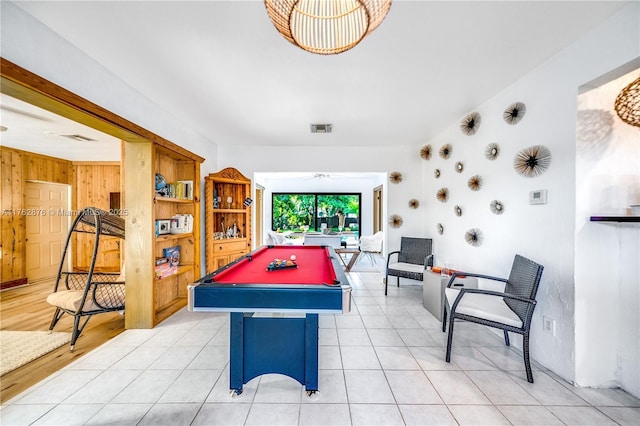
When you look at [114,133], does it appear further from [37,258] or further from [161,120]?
[37,258]

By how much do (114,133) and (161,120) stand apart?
2.28 ft

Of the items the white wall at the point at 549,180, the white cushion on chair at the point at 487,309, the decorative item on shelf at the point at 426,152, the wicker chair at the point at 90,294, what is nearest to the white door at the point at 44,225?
the wicker chair at the point at 90,294

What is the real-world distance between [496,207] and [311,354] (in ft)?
8.26

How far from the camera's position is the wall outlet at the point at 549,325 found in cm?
206

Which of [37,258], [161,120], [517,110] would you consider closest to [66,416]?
[161,120]

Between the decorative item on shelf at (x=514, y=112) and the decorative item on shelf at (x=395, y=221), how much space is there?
2427 mm

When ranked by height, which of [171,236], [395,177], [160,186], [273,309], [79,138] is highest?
[79,138]

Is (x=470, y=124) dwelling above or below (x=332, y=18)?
above

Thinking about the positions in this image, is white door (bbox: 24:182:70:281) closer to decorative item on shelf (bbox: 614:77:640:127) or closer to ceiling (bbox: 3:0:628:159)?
ceiling (bbox: 3:0:628:159)

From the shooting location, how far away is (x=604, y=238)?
6.11 ft

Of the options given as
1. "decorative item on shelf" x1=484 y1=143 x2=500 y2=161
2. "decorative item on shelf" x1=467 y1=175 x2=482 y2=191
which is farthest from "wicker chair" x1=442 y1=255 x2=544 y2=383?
"decorative item on shelf" x1=484 y1=143 x2=500 y2=161

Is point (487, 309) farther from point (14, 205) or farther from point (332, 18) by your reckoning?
point (14, 205)

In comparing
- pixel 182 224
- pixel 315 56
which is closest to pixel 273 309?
pixel 315 56

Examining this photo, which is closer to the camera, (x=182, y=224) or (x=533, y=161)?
(x=533, y=161)
